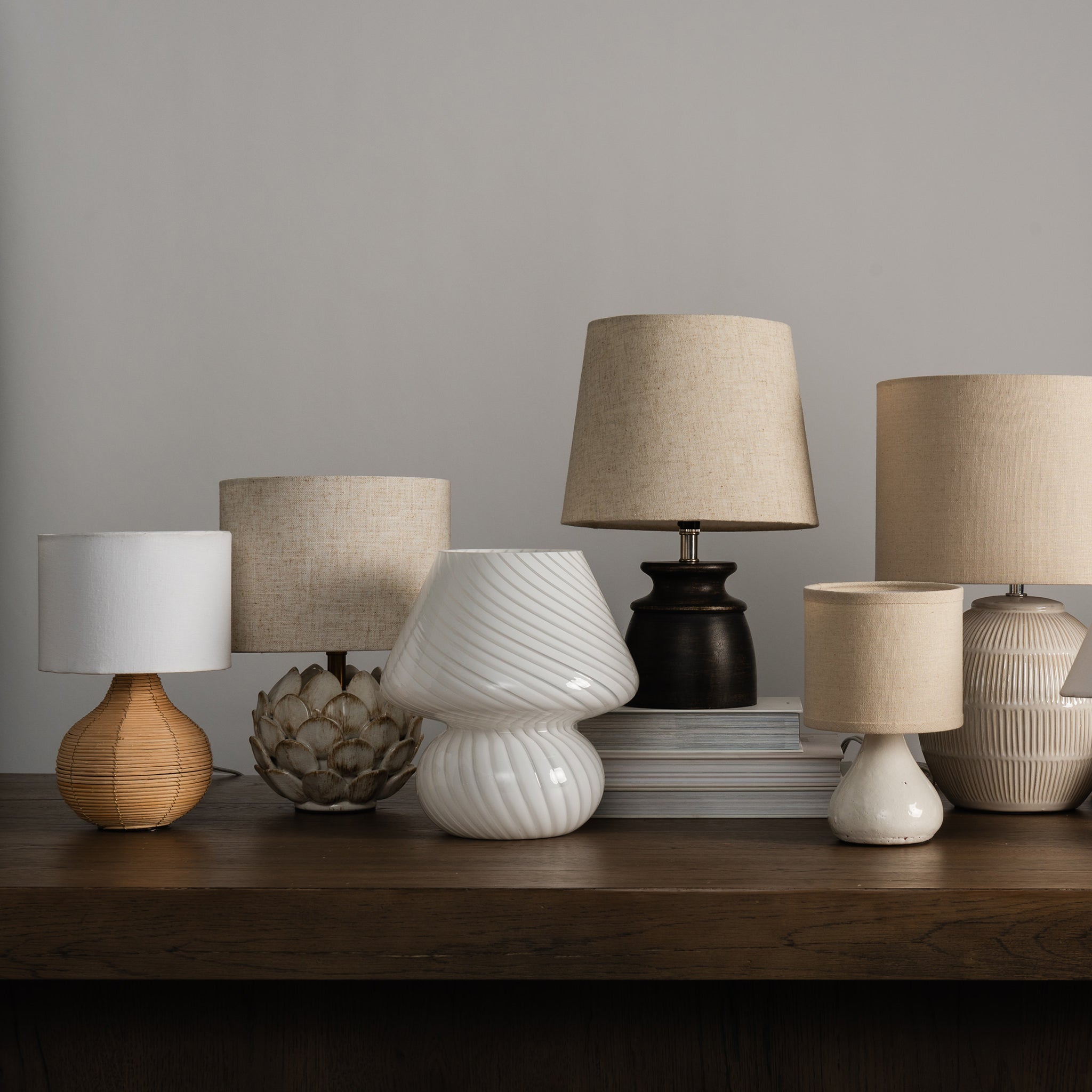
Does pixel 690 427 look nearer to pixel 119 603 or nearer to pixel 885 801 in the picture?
pixel 885 801

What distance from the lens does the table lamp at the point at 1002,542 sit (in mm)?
1027

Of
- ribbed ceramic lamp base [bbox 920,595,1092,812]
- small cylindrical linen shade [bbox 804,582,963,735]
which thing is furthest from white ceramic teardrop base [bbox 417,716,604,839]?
ribbed ceramic lamp base [bbox 920,595,1092,812]

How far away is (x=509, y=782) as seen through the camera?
3.12ft

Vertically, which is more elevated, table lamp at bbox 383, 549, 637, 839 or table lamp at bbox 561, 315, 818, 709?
table lamp at bbox 561, 315, 818, 709

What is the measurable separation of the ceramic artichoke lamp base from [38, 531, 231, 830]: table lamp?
3.1 inches

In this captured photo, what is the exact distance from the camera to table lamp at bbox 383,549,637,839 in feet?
3.08

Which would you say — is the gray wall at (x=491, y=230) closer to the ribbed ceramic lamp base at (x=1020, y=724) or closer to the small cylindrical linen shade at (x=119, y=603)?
the ribbed ceramic lamp base at (x=1020, y=724)

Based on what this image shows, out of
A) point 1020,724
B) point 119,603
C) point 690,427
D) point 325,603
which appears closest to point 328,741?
point 325,603

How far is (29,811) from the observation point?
1.10m

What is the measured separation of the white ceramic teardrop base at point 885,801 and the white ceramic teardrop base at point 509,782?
0.76ft

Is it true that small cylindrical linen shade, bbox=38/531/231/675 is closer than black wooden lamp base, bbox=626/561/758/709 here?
Yes

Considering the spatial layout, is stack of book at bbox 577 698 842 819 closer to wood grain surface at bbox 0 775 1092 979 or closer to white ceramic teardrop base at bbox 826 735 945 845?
white ceramic teardrop base at bbox 826 735 945 845

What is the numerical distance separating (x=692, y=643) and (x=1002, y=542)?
32 centimetres

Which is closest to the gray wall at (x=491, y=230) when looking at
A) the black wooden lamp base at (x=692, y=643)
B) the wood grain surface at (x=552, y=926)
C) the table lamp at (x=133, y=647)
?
the black wooden lamp base at (x=692, y=643)
